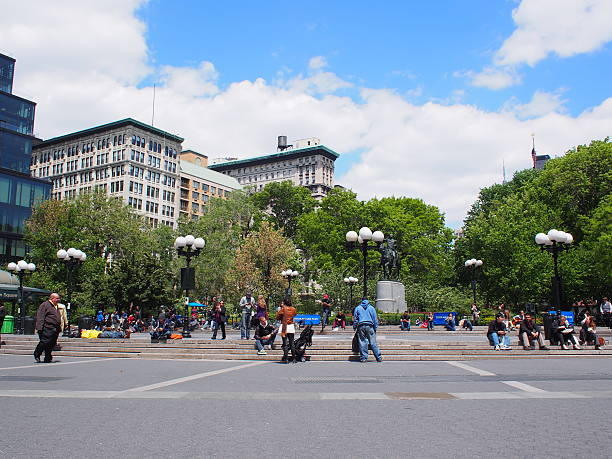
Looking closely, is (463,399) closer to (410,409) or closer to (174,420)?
(410,409)

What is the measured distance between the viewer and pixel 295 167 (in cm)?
12950

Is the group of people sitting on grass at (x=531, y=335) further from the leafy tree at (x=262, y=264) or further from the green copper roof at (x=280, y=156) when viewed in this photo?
the green copper roof at (x=280, y=156)

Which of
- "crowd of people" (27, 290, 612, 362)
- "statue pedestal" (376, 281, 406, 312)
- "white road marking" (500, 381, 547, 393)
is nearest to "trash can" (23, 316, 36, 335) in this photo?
"crowd of people" (27, 290, 612, 362)

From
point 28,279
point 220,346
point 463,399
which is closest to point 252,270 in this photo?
point 28,279

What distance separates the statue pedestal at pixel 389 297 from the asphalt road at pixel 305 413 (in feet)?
69.3

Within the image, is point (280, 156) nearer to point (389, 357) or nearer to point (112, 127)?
point (112, 127)

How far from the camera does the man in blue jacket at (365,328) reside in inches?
579

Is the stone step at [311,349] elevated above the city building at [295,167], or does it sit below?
below

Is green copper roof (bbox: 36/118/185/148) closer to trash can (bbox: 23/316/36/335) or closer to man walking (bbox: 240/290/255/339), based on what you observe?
trash can (bbox: 23/316/36/335)

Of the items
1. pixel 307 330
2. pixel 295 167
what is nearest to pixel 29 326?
pixel 307 330

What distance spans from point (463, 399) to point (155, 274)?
34147mm

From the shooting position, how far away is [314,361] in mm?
15438

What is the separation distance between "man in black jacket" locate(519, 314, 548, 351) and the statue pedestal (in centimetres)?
1653

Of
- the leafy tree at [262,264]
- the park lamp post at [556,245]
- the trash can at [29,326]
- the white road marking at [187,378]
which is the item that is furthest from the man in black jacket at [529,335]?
the leafy tree at [262,264]
